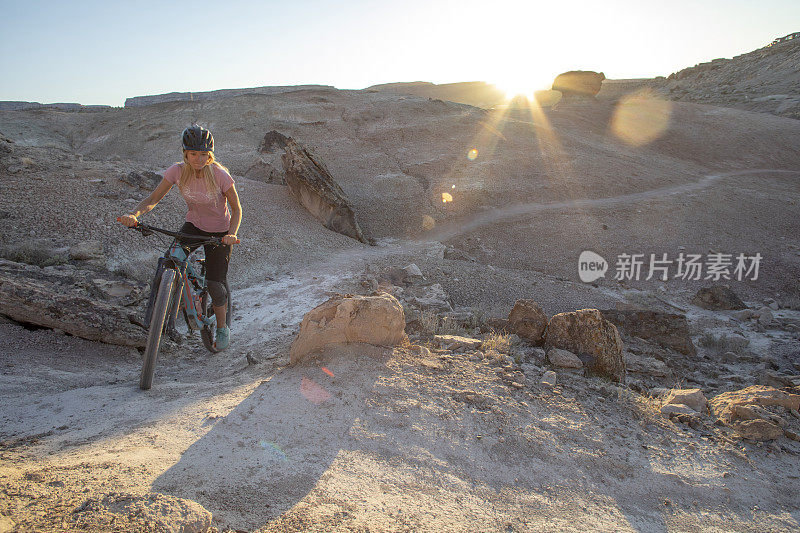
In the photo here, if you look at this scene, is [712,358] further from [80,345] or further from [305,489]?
[80,345]

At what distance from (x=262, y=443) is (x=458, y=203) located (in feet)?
46.3

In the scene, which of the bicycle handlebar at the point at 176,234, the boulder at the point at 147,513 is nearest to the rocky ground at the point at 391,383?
the boulder at the point at 147,513

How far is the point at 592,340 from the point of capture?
4.82 m

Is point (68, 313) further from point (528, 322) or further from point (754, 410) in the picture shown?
point (754, 410)

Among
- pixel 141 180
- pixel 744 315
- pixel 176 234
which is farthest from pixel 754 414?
pixel 141 180

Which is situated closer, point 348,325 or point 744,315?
point 348,325

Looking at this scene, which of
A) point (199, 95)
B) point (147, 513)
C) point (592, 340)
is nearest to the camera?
point (147, 513)

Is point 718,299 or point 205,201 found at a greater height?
point 205,201

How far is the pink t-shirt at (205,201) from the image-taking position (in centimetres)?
394

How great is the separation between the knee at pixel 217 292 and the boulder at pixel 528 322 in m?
3.52

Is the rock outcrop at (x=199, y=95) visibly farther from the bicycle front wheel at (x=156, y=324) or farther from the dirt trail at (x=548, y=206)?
the bicycle front wheel at (x=156, y=324)

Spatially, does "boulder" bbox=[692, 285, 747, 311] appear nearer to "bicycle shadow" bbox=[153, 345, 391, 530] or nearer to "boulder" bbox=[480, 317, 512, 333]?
"boulder" bbox=[480, 317, 512, 333]

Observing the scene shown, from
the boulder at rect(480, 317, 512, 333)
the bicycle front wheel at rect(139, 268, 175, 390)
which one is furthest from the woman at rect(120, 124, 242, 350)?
the boulder at rect(480, 317, 512, 333)

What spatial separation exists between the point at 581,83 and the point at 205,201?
136 ft
